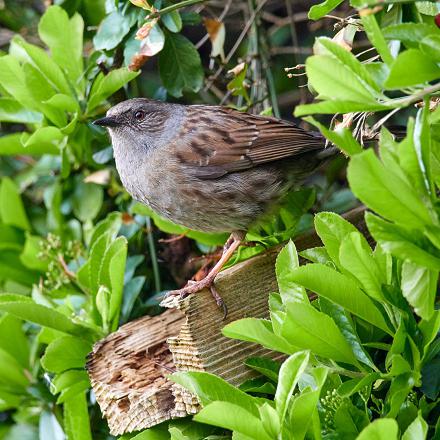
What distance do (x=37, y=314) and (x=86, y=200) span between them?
2.80 ft

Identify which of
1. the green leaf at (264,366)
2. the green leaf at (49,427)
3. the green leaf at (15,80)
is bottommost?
the green leaf at (49,427)

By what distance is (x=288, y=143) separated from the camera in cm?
284

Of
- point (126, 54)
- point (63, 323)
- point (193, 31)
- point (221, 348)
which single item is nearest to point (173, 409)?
point (221, 348)

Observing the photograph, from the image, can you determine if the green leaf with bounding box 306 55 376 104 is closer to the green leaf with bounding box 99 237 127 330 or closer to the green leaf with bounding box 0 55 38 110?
the green leaf with bounding box 99 237 127 330

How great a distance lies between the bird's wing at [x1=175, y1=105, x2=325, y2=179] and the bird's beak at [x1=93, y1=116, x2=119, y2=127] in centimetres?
25

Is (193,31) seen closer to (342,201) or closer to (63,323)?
(342,201)

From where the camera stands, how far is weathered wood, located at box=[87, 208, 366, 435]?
2.12 metres

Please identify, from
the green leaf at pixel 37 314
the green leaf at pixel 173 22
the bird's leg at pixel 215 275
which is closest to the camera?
the bird's leg at pixel 215 275

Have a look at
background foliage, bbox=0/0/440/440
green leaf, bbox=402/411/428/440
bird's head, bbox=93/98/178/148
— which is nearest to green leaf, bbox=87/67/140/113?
background foliage, bbox=0/0/440/440

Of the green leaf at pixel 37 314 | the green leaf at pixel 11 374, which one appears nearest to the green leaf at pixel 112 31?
the green leaf at pixel 37 314

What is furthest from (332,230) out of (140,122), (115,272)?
(140,122)

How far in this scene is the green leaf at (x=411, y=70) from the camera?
4.71 feet

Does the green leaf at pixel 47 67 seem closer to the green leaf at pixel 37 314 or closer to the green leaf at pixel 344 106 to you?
the green leaf at pixel 37 314

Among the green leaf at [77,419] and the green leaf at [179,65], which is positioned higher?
the green leaf at [179,65]
